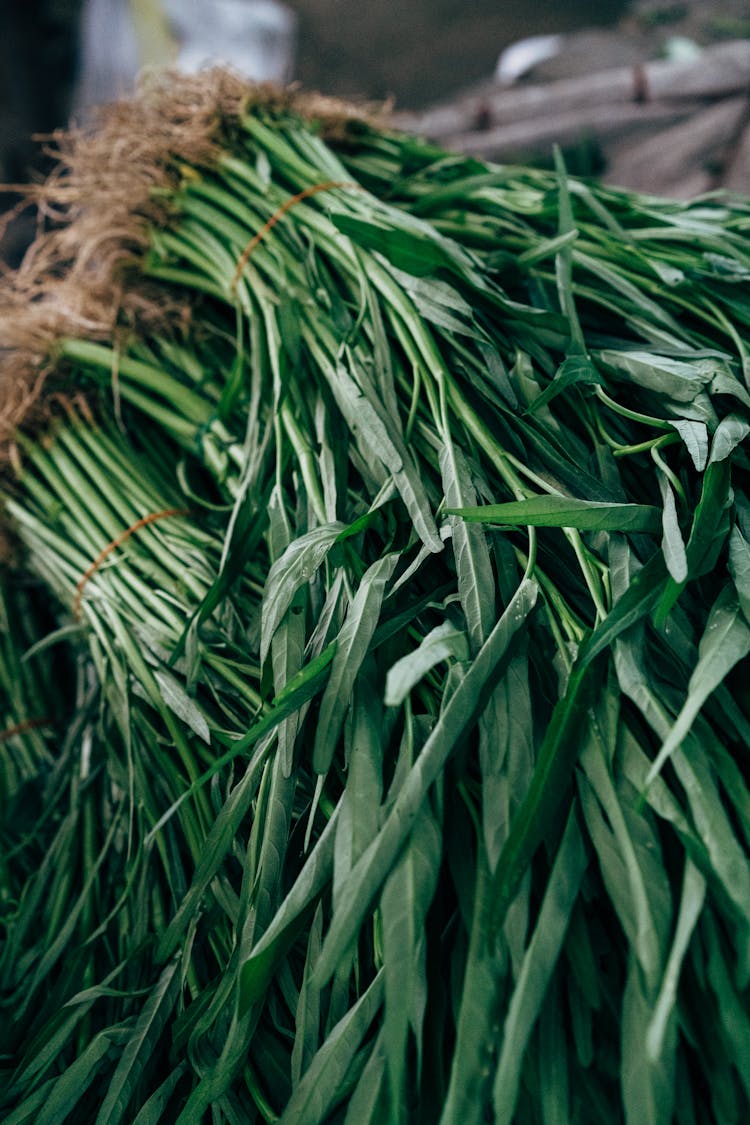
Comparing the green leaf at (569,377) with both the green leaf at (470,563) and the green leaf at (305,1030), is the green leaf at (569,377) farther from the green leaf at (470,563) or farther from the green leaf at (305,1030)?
the green leaf at (305,1030)

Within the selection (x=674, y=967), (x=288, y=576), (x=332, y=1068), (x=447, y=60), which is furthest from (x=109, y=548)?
(x=447, y=60)

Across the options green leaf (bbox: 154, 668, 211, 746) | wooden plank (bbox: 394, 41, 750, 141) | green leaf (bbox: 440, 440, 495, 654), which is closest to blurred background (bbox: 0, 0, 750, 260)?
wooden plank (bbox: 394, 41, 750, 141)

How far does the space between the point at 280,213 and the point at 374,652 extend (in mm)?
664

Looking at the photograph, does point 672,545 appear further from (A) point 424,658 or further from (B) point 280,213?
(B) point 280,213

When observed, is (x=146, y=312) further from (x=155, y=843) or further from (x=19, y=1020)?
(x=19, y=1020)

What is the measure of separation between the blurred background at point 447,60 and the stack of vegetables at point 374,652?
93 centimetres

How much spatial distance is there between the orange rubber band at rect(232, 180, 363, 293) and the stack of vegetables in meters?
0.01

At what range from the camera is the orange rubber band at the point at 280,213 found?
113cm

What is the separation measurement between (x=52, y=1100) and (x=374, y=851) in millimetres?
333

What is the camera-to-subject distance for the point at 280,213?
3.71 feet

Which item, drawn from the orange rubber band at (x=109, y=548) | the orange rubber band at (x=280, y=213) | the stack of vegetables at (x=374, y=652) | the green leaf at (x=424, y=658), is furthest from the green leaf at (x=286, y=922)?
the orange rubber band at (x=280, y=213)

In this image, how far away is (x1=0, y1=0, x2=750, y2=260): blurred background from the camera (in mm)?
2074

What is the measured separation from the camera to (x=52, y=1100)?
670mm

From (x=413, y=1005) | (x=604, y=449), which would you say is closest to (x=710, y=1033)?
(x=413, y=1005)
